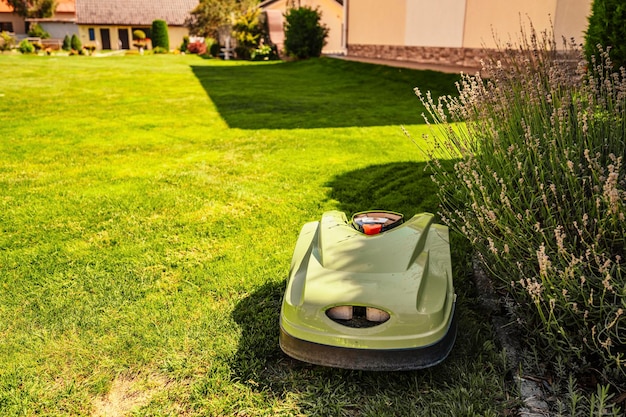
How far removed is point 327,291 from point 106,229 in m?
2.45

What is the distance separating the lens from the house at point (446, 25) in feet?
35.2

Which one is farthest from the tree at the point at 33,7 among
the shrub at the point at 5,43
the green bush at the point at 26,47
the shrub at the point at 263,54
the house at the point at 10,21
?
the shrub at the point at 263,54

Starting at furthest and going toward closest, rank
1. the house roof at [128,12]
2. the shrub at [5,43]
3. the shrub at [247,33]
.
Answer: the house roof at [128,12] < the shrub at [5,43] < the shrub at [247,33]

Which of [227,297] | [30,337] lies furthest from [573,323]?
[30,337]

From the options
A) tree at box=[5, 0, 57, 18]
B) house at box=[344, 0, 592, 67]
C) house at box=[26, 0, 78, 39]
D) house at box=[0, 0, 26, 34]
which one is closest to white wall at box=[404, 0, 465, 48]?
house at box=[344, 0, 592, 67]

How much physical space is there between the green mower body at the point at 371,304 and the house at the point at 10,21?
6347 centimetres

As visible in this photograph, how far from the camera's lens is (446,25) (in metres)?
14.3

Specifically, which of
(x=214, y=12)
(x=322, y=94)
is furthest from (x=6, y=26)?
(x=322, y=94)

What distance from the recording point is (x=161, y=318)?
2963 mm

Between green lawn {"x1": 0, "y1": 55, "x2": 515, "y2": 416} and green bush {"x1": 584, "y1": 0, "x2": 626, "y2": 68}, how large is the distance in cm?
200

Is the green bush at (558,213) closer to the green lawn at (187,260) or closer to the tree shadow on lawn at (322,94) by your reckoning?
the green lawn at (187,260)

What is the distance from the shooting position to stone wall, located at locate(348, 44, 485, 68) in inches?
528

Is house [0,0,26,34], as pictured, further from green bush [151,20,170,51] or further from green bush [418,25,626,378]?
green bush [418,25,626,378]

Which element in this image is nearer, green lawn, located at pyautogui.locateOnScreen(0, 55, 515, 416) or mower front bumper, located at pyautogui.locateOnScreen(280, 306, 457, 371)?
mower front bumper, located at pyautogui.locateOnScreen(280, 306, 457, 371)
